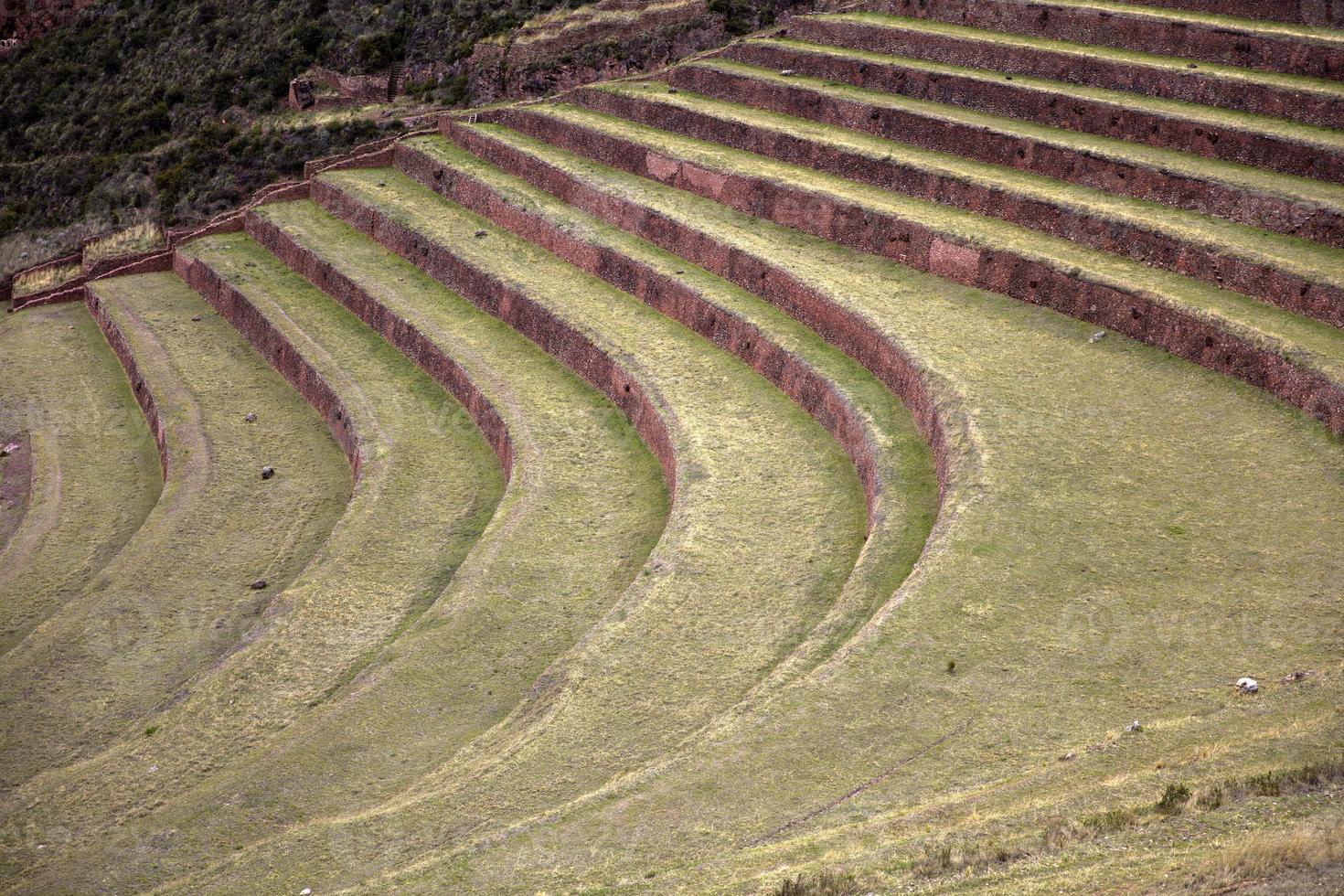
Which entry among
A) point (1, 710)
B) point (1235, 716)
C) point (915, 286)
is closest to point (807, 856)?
point (1235, 716)

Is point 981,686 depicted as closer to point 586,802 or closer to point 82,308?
point 586,802

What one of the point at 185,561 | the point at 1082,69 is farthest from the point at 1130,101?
the point at 185,561

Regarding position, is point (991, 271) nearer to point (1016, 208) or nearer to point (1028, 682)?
point (1016, 208)

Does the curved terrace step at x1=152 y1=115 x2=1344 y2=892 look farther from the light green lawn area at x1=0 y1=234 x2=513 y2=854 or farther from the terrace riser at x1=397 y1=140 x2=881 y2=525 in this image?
the light green lawn area at x1=0 y1=234 x2=513 y2=854

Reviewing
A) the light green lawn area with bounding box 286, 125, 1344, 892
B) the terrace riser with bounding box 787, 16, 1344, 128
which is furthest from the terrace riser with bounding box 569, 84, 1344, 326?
the terrace riser with bounding box 787, 16, 1344, 128

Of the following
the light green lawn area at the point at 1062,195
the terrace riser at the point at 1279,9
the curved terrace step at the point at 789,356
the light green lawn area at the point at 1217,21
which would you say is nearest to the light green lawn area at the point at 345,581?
the curved terrace step at the point at 789,356
